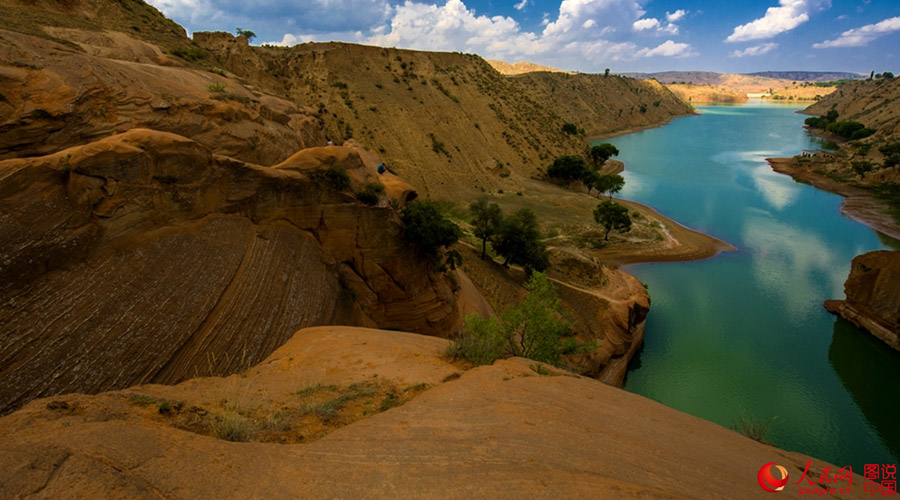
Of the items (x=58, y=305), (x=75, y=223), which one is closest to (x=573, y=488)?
(x=58, y=305)

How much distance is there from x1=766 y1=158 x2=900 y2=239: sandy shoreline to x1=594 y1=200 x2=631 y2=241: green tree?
1114 inches

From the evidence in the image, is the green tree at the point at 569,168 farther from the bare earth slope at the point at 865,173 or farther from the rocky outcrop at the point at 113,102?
the rocky outcrop at the point at 113,102

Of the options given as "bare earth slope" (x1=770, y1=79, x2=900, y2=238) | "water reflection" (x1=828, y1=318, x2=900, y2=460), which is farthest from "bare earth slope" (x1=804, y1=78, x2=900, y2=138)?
"water reflection" (x1=828, y1=318, x2=900, y2=460)

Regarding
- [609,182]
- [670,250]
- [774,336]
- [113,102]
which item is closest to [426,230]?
[113,102]

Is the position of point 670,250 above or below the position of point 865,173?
below

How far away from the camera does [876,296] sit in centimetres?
2389

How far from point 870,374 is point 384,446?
29.0 m

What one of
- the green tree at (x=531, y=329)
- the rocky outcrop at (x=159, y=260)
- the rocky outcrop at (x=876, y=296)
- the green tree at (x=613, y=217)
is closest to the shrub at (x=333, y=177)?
the rocky outcrop at (x=159, y=260)

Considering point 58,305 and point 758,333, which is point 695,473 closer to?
point 58,305

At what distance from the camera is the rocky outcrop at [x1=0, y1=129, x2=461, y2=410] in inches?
285

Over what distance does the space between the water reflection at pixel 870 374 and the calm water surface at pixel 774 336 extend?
69mm

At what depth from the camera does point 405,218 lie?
53.8ft

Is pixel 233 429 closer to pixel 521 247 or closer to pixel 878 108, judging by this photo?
pixel 521 247

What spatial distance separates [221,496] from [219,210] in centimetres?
887
